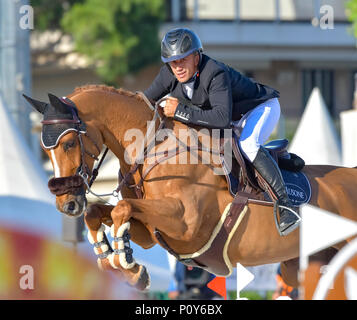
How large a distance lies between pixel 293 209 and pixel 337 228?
1.55 m

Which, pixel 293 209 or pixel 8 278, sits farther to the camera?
pixel 8 278

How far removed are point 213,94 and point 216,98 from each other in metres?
0.04

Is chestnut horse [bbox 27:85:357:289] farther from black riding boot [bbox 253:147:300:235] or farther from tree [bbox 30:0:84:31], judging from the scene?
tree [bbox 30:0:84:31]

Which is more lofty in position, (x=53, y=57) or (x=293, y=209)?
(x=293, y=209)

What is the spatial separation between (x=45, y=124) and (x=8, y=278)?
10.2 feet

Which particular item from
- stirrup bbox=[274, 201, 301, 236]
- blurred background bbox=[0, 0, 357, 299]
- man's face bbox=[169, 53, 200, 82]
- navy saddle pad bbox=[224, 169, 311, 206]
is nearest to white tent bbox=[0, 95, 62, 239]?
blurred background bbox=[0, 0, 357, 299]

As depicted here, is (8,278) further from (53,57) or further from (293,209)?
(53,57)

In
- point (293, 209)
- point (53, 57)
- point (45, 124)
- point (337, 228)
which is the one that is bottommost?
point (53, 57)

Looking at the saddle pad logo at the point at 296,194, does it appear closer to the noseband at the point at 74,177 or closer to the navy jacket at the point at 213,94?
the navy jacket at the point at 213,94

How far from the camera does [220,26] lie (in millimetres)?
23500

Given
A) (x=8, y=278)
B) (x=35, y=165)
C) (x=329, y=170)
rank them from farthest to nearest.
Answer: (x=35, y=165)
(x=8, y=278)
(x=329, y=170)

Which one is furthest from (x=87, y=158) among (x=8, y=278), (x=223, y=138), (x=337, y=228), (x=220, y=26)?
(x=220, y=26)

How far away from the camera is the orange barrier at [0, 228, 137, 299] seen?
7.13m

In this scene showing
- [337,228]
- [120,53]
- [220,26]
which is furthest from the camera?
[220,26]
